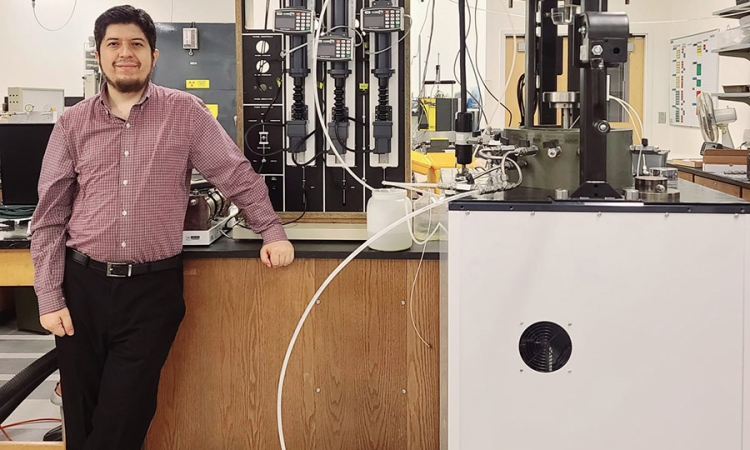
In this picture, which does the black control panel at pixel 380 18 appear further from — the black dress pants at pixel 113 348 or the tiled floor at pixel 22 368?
the tiled floor at pixel 22 368

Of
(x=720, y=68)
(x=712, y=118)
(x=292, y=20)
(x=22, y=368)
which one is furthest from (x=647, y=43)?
(x=22, y=368)

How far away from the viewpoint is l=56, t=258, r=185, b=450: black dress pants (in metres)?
2.06

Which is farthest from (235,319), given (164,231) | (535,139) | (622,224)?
(622,224)

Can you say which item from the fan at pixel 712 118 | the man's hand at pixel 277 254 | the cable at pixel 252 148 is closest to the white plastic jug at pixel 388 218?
the man's hand at pixel 277 254

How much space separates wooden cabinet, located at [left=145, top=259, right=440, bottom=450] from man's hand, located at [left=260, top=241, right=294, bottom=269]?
75 mm

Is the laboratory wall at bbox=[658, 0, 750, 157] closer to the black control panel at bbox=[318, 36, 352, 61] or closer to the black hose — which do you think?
the black control panel at bbox=[318, 36, 352, 61]

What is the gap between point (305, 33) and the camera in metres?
2.37

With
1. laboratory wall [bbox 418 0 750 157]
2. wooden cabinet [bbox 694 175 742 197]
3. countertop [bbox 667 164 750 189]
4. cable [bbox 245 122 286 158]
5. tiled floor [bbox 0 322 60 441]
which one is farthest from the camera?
laboratory wall [bbox 418 0 750 157]

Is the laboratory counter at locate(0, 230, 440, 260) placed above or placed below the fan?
below

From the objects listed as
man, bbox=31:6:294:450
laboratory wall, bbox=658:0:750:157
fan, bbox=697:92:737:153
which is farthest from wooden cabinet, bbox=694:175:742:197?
man, bbox=31:6:294:450

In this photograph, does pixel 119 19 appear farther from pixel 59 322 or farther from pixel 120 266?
pixel 59 322

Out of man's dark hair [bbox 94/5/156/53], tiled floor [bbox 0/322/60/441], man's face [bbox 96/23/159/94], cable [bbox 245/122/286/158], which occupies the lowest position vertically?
tiled floor [bbox 0/322/60/441]

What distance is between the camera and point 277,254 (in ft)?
7.21

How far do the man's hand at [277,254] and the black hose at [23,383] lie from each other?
645 millimetres
